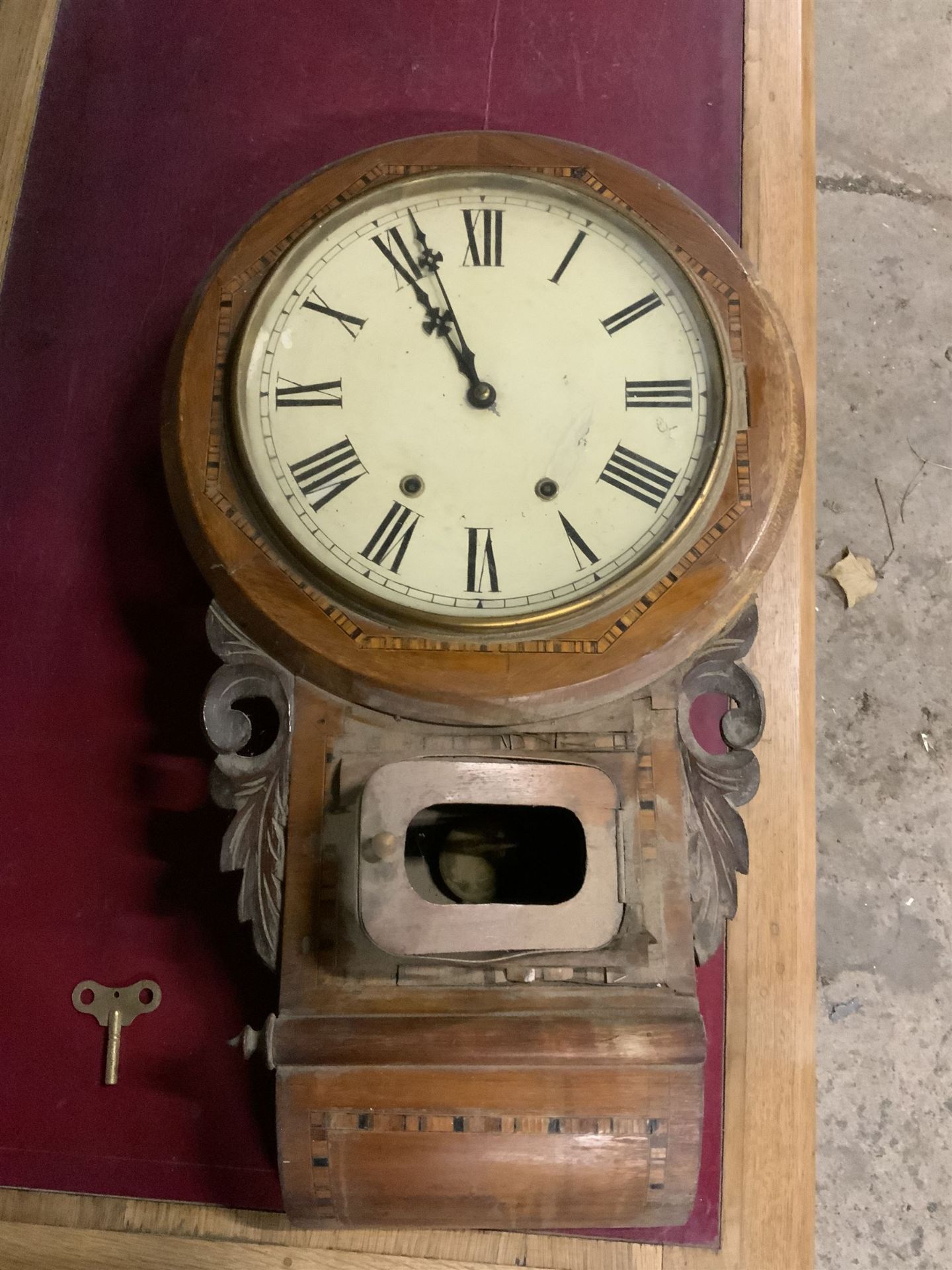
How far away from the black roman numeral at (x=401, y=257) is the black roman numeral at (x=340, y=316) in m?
0.04

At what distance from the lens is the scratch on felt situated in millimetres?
1099

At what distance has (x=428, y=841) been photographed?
0.82 m

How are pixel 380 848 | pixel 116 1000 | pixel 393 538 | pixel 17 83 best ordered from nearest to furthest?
pixel 380 848
pixel 393 538
pixel 116 1000
pixel 17 83

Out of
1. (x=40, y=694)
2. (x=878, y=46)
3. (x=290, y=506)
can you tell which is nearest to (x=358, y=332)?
(x=290, y=506)

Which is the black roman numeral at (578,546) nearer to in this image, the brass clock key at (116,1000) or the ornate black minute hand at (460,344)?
the ornate black minute hand at (460,344)

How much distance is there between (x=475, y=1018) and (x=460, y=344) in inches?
19.9

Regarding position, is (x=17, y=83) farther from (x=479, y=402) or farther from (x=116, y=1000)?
(x=116, y=1000)

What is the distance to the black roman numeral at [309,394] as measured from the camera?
0.81m

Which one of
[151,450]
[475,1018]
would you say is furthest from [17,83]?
[475,1018]

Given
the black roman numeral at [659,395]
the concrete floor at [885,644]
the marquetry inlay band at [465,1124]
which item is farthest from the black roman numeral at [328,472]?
the concrete floor at [885,644]

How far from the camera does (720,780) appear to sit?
0.79m

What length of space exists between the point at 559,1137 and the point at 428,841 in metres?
0.23

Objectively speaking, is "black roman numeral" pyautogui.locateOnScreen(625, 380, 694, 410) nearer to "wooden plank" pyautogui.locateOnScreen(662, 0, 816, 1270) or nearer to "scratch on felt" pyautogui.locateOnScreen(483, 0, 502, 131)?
"wooden plank" pyautogui.locateOnScreen(662, 0, 816, 1270)

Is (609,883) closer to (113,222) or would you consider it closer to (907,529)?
(907,529)
